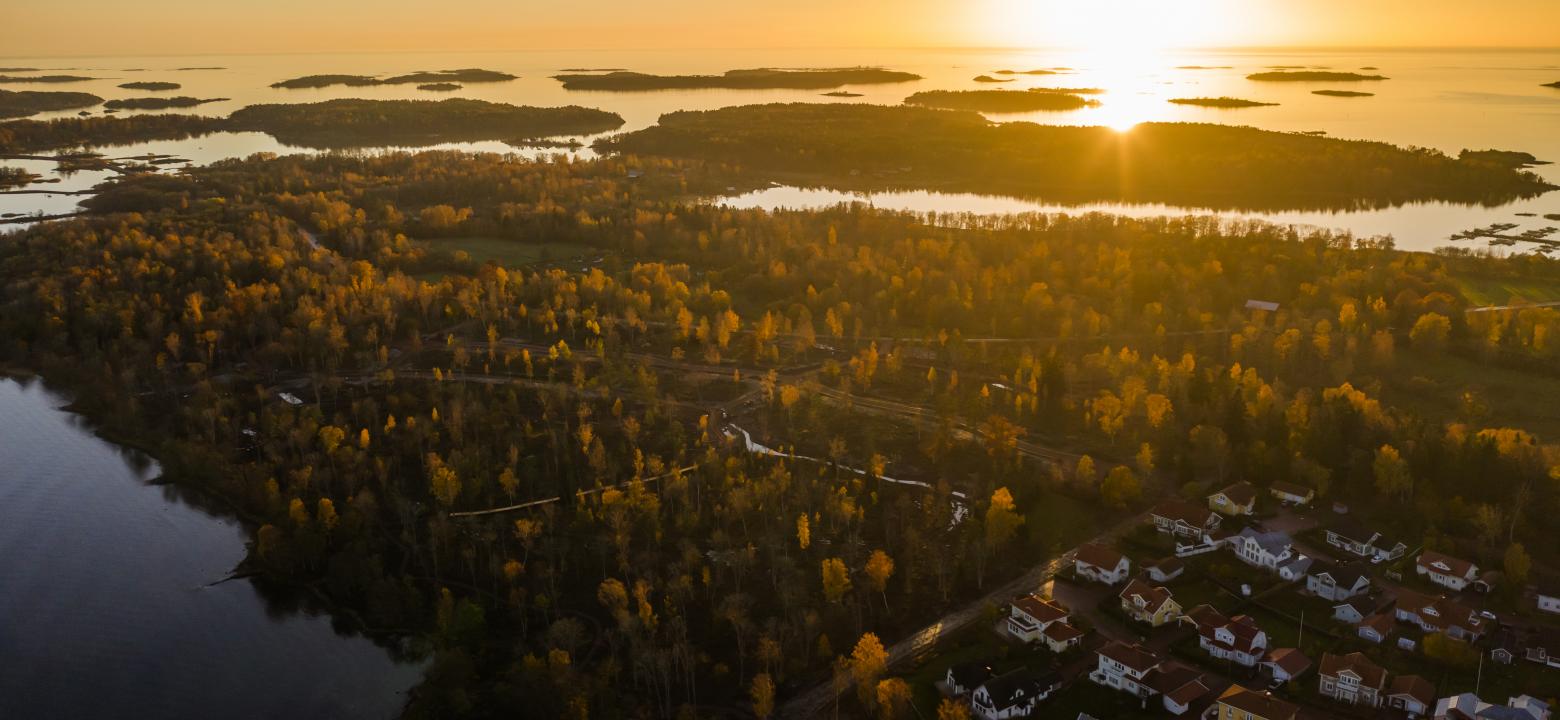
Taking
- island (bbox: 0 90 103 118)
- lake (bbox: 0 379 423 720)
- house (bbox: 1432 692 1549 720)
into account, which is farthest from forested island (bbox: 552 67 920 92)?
house (bbox: 1432 692 1549 720)

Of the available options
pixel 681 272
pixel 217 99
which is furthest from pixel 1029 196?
pixel 217 99

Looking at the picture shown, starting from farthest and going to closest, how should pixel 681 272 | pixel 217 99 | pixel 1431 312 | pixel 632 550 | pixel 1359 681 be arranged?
pixel 217 99 → pixel 681 272 → pixel 1431 312 → pixel 632 550 → pixel 1359 681

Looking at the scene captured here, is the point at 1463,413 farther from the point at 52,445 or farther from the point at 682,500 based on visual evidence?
the point at 52,445

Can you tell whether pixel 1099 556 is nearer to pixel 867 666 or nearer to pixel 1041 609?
pixel 1041 609

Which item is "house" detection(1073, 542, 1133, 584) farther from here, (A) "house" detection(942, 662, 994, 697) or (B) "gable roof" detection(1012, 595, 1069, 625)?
(A) "house" detection(942, 662, 994, 697)

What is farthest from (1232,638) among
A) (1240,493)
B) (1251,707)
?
(1240,493)

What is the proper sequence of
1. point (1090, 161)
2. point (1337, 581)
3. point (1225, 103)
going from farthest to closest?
point (1225, 103) → point (1090, 161) → point (1337, 581)
